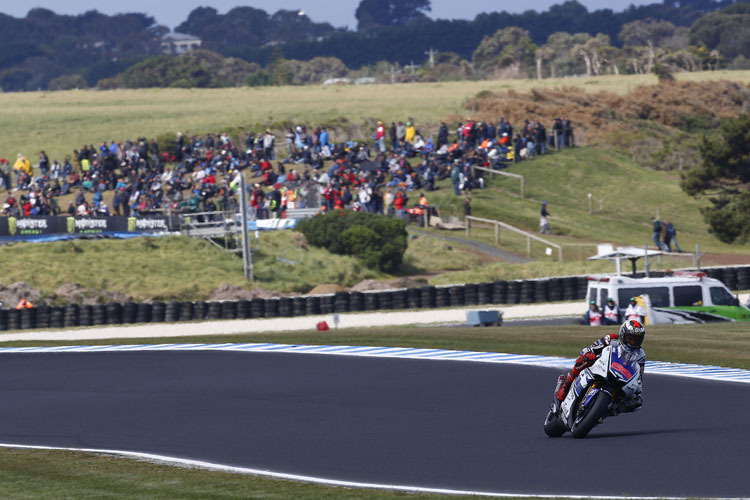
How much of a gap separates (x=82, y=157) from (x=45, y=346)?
3551cm

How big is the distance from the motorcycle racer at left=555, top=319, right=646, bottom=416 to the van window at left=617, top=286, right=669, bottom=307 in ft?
49.4

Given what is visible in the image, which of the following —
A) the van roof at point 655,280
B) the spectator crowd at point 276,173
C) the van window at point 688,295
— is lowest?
the van window at point 688,295

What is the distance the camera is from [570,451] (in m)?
12.0

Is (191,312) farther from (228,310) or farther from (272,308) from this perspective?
(272,308)

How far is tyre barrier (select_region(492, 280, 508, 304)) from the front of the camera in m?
36.5

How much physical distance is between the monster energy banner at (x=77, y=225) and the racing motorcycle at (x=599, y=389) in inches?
1326

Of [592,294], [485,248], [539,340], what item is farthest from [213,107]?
[539,340]

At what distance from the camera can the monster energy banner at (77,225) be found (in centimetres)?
4306

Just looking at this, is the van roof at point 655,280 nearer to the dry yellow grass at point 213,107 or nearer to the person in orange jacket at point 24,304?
the person in orange jacket at point 24,304

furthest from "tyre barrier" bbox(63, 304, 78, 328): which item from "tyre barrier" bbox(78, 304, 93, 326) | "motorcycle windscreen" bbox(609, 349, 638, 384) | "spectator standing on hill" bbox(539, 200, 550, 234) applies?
"motorcycle windscreen" bbox(609, 349, 638, 384)

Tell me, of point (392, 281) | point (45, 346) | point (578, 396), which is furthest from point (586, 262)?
point (578, 396)

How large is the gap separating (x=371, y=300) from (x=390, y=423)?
71.8 feet

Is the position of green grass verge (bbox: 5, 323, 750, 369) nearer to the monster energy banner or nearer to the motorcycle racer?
the motorcycle racer

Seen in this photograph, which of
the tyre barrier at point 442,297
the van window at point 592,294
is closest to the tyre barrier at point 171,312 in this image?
the tyre barrier at point 442,297
